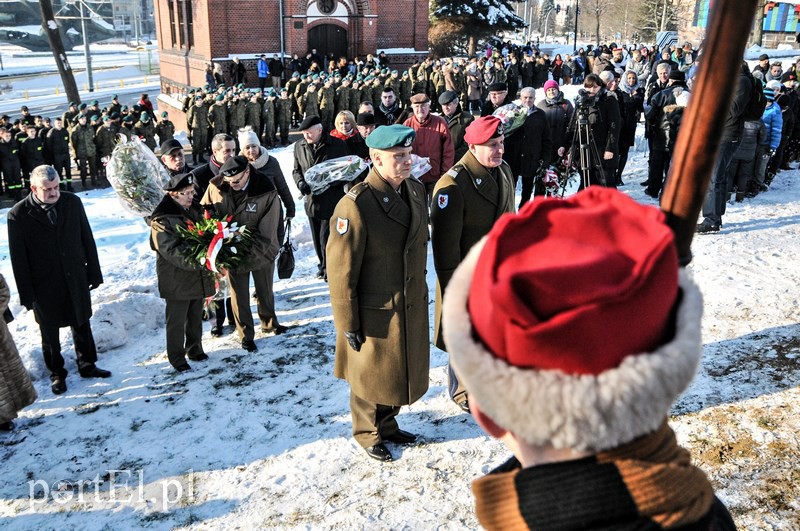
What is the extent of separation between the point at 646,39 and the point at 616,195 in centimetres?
6003

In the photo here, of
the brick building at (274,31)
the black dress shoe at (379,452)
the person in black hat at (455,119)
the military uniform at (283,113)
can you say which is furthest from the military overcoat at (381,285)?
the brick building at (274,31)

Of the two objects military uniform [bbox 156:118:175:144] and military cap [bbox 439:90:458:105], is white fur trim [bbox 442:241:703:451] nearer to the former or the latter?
military cap [bbox 439:90:458:105]

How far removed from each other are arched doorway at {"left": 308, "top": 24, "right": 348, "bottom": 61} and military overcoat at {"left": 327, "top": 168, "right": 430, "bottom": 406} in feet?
82.2

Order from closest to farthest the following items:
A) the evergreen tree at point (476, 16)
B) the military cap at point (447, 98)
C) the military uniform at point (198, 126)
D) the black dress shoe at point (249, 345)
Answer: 1. the black dress shoe at point (249, 345)
2. the military cap at point (447, 98)
3. the military uniform at point (198, 126)
4. the evergreen tree at point (476, 16)

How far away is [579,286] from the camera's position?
1.00m

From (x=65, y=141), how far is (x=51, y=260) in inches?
391

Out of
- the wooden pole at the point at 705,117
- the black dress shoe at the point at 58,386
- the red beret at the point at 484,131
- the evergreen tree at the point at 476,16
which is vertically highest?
the evergreen tree at the point at 476,16

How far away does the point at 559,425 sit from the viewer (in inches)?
42.1

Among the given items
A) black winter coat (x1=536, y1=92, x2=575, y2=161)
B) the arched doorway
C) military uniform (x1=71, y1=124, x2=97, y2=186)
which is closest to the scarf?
black winter coat (x1=536, y1=92, x2=575, y2=161)

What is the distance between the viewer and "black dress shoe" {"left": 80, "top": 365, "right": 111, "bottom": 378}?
537cm

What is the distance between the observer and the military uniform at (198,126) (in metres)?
16.2

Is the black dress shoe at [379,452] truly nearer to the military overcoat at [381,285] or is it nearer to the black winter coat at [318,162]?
the military overcoat at [381,285]

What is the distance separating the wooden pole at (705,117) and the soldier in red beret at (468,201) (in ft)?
10.4

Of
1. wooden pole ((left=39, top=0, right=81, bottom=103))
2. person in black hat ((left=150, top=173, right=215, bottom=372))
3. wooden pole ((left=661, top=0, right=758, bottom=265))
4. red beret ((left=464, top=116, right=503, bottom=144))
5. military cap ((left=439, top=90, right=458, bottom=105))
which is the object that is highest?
wooden pole ((left=39, top=0, right=81, bottom=103))
